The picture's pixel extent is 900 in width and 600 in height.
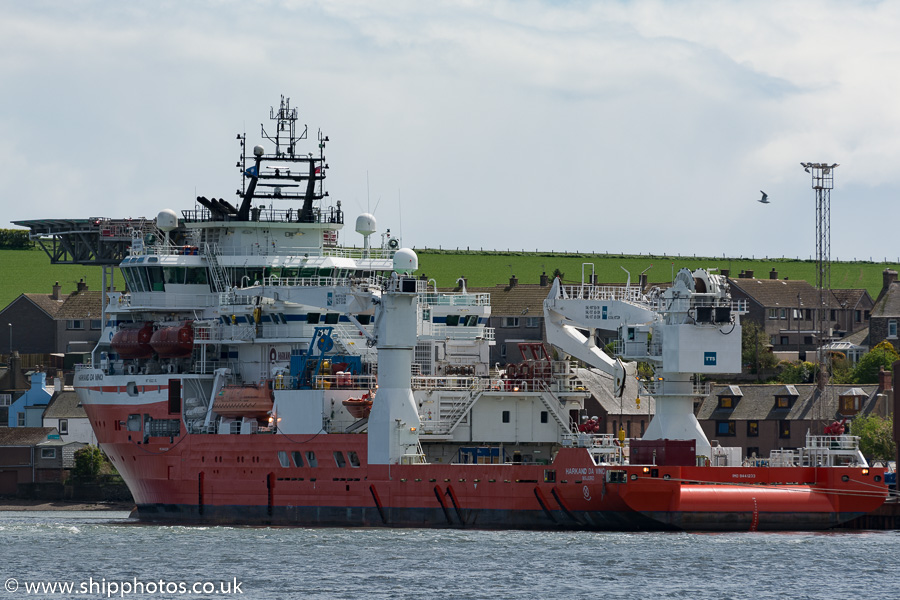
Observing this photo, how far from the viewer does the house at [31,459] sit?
84.9m

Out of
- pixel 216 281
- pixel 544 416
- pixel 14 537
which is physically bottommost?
pixel 14 537

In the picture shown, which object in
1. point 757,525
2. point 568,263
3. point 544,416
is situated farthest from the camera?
point 568,263

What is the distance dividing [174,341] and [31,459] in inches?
1093

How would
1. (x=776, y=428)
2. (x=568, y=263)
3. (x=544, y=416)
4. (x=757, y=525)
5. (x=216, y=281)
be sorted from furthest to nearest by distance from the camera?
1. (x=568, y=263)
2. (x=776, y=428)
3. (x=216, y=281)
4. (x=544, y=416)
5. (x=757, y=525)

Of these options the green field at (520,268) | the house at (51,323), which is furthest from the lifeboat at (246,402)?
the green field at (520,268)

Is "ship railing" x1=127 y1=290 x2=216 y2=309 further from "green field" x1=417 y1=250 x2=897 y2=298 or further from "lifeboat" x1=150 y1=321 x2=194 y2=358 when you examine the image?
"green field" x1=417 y1=250 x2=897 y2=298

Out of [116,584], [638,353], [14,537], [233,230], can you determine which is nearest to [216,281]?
[233,230]

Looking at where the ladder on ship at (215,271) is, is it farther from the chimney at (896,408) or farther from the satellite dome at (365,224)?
the chimney at (896,408)

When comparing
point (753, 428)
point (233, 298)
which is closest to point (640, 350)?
point (233, 298)

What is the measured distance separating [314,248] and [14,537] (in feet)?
46.4

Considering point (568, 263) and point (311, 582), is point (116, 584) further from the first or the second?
point (568, 263)

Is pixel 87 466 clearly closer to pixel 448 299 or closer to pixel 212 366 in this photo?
pixel 212 366

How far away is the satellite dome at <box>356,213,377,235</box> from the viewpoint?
6394 cm

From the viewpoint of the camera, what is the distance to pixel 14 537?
5691 centimetres
